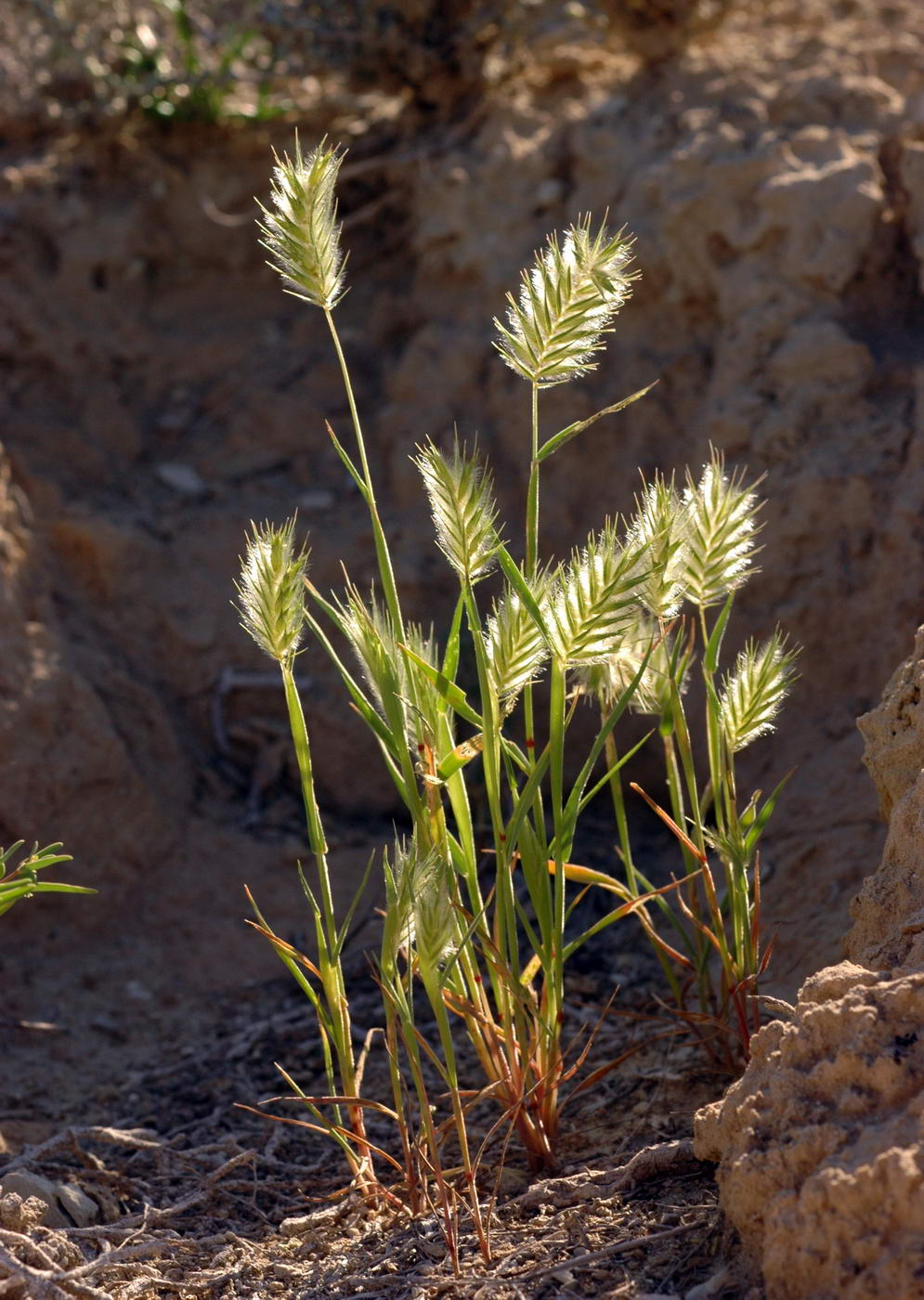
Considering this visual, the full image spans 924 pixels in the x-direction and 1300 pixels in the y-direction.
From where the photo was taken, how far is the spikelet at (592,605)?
5.49ft

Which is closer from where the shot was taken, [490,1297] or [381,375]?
[490,1297]

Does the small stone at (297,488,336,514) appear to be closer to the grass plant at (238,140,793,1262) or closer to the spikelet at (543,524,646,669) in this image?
the grass plant at (238,140,793,1262)

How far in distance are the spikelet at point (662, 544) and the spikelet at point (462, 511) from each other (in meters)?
0.22

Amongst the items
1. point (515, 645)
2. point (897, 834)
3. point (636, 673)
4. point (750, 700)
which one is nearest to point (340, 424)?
point (636, 673)

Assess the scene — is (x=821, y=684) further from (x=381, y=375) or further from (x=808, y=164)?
(x=381, y=375)

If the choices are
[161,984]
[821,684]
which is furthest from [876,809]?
[161,984]

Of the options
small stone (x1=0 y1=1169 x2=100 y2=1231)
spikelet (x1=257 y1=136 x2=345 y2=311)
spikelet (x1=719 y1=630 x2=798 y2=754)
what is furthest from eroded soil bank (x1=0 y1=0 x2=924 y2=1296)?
spikelet (x1=257 y1=136 x2=345 y2=311)

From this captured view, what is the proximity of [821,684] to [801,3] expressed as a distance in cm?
226

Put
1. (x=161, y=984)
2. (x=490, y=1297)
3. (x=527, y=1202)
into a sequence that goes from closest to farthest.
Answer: (x=490, y=1297)
(x=527, y=1202)
(x=161, y=984)

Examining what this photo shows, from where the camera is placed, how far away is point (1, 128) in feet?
13.8

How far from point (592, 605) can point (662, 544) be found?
0.20m

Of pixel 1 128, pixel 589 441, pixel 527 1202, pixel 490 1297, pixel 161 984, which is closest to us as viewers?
pixel 490 1297

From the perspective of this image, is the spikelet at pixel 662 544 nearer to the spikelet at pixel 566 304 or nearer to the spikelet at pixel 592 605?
the spikelet at pixel 592 605

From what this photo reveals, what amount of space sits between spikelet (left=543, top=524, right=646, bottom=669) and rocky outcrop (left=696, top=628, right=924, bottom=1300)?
509 mm
